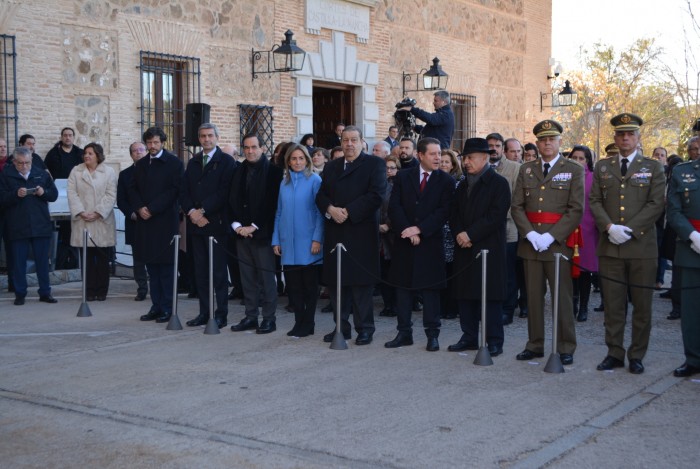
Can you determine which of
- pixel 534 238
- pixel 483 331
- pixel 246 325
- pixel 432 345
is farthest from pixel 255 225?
pixel 534 238

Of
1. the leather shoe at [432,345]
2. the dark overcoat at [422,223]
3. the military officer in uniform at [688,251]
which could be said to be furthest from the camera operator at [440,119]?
the military officer in uniform at [688,251]

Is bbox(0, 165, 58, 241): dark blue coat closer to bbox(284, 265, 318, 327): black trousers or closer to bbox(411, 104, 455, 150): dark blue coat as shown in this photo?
bbox(284, 265, 318, 327): black trousers

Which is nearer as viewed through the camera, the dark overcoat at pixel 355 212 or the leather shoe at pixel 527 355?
the leather shoe at pixel 527 355

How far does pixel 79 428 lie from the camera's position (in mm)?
5855

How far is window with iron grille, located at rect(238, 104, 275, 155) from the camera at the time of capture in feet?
54.2

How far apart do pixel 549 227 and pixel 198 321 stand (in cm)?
386

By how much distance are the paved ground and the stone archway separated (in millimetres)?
9249

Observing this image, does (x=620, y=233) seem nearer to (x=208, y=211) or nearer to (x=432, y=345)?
(x=432, y=345)

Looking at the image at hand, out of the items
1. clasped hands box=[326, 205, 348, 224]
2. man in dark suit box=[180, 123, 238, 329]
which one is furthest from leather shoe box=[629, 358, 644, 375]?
man in dark suit box=[180, 123, 238, 329]

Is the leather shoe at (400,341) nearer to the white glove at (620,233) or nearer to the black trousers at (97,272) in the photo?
the white glove at (620,233)

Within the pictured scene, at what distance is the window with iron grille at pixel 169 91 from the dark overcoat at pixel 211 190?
561 centimetres

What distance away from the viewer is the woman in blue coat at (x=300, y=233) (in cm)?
891

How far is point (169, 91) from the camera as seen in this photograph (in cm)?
1553

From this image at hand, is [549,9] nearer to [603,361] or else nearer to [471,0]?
[471,0]
